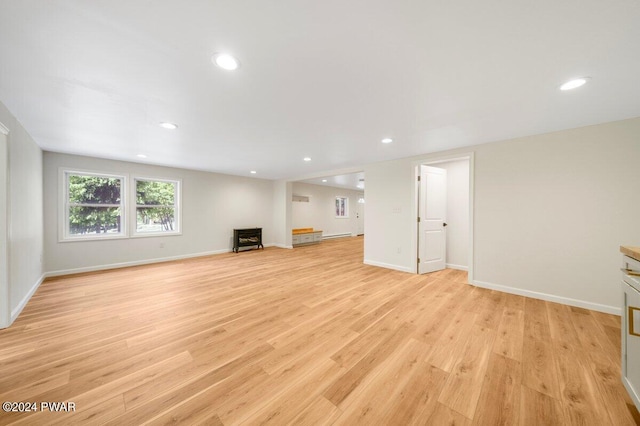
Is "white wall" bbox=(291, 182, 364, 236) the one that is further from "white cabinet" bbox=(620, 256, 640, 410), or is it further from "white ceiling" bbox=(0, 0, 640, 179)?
"white cabinet" bbox=(620, 256, 640, 410)

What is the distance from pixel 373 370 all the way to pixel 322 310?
1.09 meters

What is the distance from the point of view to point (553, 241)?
3031 millimetres

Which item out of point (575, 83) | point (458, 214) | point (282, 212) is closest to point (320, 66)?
point (575, 83)

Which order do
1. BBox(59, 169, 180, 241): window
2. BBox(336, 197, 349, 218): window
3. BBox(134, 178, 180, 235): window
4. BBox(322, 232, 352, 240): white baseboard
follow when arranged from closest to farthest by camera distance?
BBox(59, 169, 180, 241): window
BBox(134, 178, 180, 235): window
BBox(322, 232, 352, 240): white baseboard
BBox(336, 197, 349, 218): window

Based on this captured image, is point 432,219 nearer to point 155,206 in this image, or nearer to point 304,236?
point 304,236

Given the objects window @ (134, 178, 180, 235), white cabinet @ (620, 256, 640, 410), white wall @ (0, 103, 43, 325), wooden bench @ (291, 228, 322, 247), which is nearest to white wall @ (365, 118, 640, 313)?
white cabinet @ (620, 256, 640, 410)

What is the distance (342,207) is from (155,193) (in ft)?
24.7

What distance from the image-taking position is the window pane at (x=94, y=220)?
4.50 metres

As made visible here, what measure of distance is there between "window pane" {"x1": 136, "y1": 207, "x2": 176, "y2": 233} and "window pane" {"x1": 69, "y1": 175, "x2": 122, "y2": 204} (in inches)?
21.9

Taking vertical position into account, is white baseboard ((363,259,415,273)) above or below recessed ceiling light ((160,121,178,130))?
below

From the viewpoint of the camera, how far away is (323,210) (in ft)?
32.5

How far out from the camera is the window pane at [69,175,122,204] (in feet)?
14.8

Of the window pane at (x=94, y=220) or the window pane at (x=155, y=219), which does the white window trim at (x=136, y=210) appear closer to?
the window pane at (x=155, y=219)

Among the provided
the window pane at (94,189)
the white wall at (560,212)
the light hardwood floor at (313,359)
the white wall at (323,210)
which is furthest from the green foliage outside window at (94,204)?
the white wall at (560,212)
